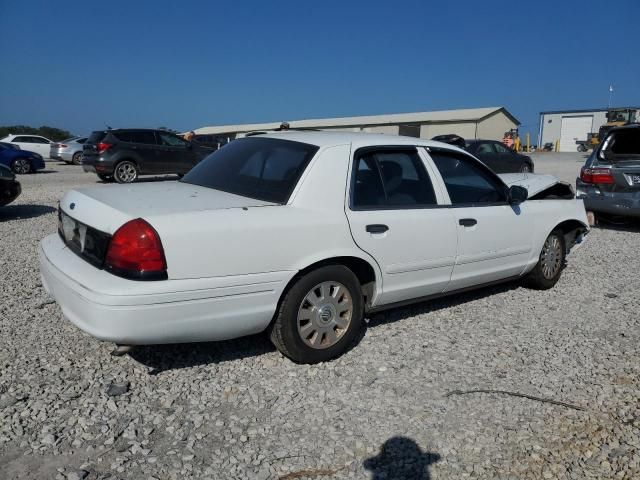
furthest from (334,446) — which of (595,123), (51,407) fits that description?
(595,123)

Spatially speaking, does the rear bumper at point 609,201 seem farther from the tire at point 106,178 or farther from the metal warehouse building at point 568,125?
the metal warehouse building at point 568,125

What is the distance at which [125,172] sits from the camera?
51.9 feet

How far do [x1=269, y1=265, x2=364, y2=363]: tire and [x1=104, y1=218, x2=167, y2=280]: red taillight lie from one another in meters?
0.85

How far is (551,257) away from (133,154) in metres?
13.2

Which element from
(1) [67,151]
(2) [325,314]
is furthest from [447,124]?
(2) [325,314]

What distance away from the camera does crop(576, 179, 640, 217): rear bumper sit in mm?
8430

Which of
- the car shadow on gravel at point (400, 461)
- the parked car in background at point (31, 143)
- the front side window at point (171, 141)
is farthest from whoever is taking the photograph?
the parked car in background at point (31, 143)

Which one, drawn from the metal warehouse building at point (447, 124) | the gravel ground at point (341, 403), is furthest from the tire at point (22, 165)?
the metal warehouse building at point (447, 124)

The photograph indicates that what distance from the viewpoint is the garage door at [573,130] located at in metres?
50.4

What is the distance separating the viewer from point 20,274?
5621 mm

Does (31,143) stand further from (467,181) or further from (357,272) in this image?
(357,272)

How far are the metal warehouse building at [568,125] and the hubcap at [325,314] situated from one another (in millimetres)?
52633

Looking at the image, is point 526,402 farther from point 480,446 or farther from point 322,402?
point 322,402

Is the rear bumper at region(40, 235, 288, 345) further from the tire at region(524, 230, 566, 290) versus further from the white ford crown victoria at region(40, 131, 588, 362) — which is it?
the tire at region(524, 230, 566, 290)
